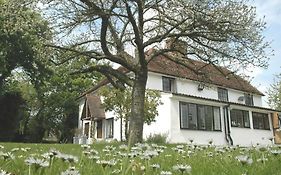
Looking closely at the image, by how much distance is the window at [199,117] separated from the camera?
80.5 ft

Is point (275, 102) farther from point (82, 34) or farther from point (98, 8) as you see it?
point (98, 8)

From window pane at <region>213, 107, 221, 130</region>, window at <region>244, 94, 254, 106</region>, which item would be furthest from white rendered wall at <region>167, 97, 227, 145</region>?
window at <region>244, 94, 254, 106</region>

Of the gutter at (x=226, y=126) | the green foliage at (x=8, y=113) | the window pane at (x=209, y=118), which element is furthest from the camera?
the gutter at (x=226, y=126)

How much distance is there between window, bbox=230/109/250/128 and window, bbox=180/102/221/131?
6.68 feet

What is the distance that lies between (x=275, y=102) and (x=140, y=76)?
122ft

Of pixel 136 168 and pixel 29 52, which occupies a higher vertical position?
pixel 29 52

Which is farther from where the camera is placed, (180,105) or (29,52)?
(29,52)

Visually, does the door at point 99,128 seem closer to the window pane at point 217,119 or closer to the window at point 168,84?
the window at point 168,84

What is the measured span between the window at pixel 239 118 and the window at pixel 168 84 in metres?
5.30

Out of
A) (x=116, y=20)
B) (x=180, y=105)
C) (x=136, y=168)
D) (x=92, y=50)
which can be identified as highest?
(x=116, y=20)

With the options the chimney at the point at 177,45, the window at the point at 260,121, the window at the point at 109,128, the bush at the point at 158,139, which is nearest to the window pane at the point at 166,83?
the window at the point at 109,128

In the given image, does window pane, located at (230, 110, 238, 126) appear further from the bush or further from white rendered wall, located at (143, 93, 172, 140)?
the bush

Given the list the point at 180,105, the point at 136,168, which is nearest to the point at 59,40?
the point at 180,105

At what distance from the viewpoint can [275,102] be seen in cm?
A: 4897
